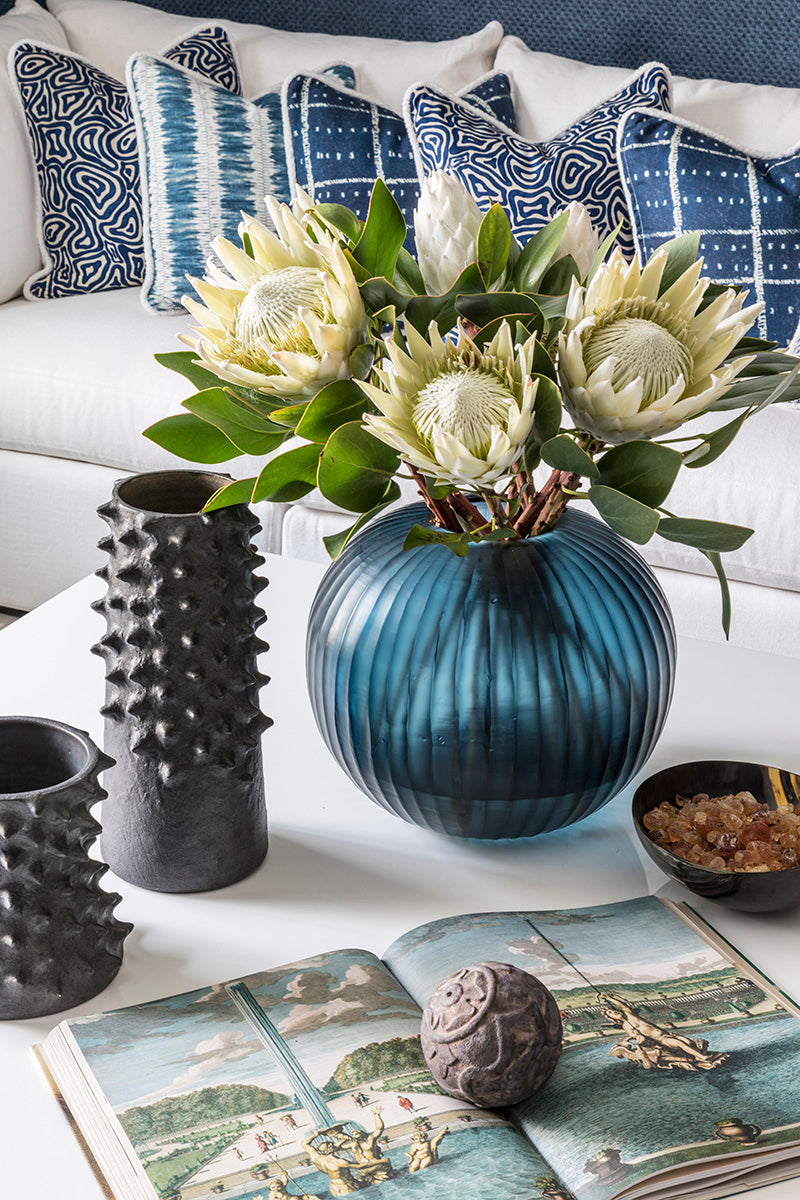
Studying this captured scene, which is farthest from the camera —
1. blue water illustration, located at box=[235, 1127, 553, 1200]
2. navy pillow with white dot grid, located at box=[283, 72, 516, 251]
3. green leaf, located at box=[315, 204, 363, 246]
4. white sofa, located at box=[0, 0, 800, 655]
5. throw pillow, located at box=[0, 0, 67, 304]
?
throw pillow, located at box=[0, 0, 67, 304]

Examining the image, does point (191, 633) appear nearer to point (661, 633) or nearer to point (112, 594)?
point (112, 594)

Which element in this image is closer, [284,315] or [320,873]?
[284,315]

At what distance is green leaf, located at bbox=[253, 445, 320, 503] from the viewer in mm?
770

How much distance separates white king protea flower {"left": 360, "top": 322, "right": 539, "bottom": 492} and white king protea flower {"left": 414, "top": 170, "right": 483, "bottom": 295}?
0.23 feet

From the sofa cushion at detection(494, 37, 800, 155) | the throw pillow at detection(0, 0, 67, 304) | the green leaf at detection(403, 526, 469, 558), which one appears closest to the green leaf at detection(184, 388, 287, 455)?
the green leaf at detection(403, 526, 469, 558)

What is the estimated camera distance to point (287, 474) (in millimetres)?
784

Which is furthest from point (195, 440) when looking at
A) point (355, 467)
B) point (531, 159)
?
point (531, 159)

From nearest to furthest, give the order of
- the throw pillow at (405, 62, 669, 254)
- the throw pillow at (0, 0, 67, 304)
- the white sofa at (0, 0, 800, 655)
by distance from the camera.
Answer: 1. the white sofa at (0, 0, 800, 655)
2. the throw pillow at (405, 62, 669, 254)
3. the throw pillow at (0, 0, 67, 304)

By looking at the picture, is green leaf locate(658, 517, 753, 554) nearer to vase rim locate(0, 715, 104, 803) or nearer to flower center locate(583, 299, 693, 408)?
flower center locate(583, 299, 693, 408)

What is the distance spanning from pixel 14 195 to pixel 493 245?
6.08ft

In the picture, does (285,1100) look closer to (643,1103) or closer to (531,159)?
(643,1103)

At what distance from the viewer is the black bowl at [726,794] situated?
77 centimetres

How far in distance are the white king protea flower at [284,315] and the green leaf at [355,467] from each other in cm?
4

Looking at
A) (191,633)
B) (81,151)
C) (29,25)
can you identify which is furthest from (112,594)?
(29,25)
